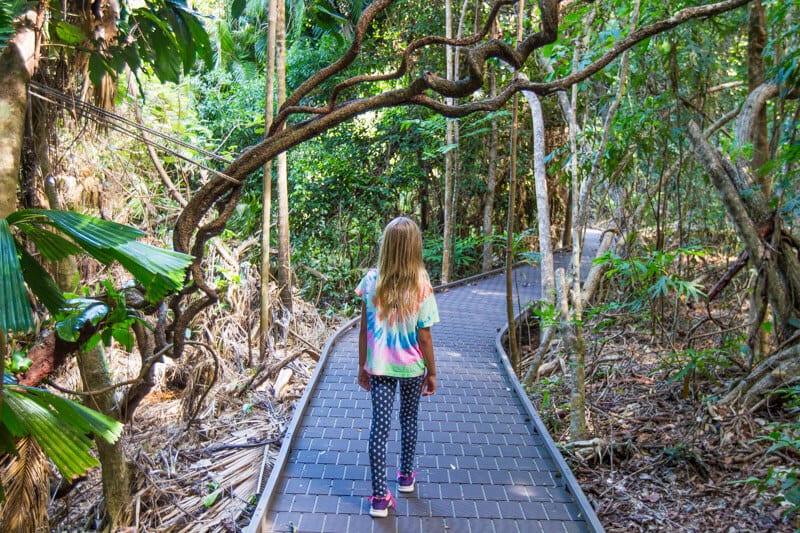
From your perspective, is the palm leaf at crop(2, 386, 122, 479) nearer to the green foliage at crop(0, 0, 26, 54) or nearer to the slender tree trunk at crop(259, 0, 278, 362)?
the green foliage at crop(0, 0, 26, 54)

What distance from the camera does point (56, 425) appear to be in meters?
1.70

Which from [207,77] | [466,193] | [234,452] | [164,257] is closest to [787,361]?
[234,452]

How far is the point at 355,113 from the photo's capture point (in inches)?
101

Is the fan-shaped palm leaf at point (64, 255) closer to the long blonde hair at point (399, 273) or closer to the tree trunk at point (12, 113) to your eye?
the tree trunk at point (12, 113)

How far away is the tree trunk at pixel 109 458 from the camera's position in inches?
160

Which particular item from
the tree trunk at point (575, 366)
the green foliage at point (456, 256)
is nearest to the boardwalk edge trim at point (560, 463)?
the tree trunk at point (575, 366)

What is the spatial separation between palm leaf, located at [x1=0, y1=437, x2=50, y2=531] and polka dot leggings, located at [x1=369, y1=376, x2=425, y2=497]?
1602 mm

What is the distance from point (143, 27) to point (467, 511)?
10.4 ft

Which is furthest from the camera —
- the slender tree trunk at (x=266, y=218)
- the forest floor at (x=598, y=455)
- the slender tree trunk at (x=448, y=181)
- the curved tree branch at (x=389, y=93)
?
the slender tree trunk at (x=448, y=181)

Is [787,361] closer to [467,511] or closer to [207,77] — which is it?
[467,511]

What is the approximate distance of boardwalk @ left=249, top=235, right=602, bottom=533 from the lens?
3.21 meters

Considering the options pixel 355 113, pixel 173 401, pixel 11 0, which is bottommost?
pixel 173 401

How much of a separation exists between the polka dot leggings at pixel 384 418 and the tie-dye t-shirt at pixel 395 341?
0.09m

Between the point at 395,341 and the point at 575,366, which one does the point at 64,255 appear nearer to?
the point at 395,341
